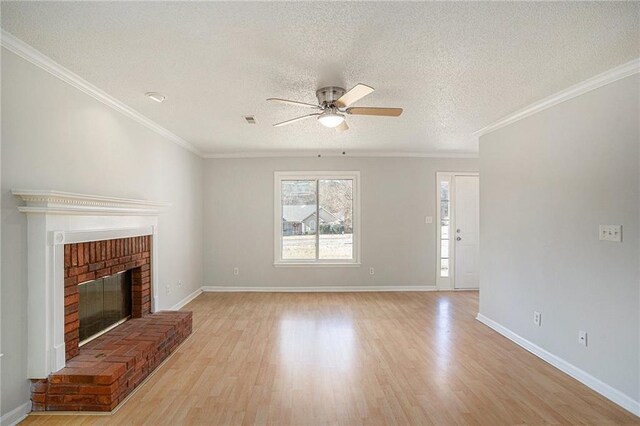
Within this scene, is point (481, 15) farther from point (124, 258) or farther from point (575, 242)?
point (124, 258)

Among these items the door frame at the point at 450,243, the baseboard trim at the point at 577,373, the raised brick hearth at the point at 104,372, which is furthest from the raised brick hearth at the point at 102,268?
the door frame at the point at 450,243

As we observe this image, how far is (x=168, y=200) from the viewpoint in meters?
4.52

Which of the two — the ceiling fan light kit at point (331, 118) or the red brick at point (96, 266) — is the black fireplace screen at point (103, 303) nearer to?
the red brick at point (96, 266)

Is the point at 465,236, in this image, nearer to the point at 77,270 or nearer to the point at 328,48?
the point at 328,48

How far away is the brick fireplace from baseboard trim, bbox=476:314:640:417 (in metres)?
3.62

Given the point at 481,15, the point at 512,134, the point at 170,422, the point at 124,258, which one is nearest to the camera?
the point at 481,15

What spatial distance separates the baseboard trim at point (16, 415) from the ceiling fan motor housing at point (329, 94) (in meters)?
3.08

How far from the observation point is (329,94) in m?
2.78

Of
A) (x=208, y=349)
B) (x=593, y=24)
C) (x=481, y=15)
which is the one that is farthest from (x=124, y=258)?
(x=593, y=24)

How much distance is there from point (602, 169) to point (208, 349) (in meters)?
3.88

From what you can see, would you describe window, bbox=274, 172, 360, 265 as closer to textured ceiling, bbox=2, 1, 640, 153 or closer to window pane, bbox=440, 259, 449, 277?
window pane, bbox=440, 259, 449, 277

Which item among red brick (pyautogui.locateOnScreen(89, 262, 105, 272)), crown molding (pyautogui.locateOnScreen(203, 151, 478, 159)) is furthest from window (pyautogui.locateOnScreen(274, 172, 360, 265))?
red brick (pyautogui.locateOnScreen(89, 262, 105, 272))

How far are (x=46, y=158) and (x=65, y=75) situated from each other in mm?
682

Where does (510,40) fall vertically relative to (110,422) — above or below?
above
